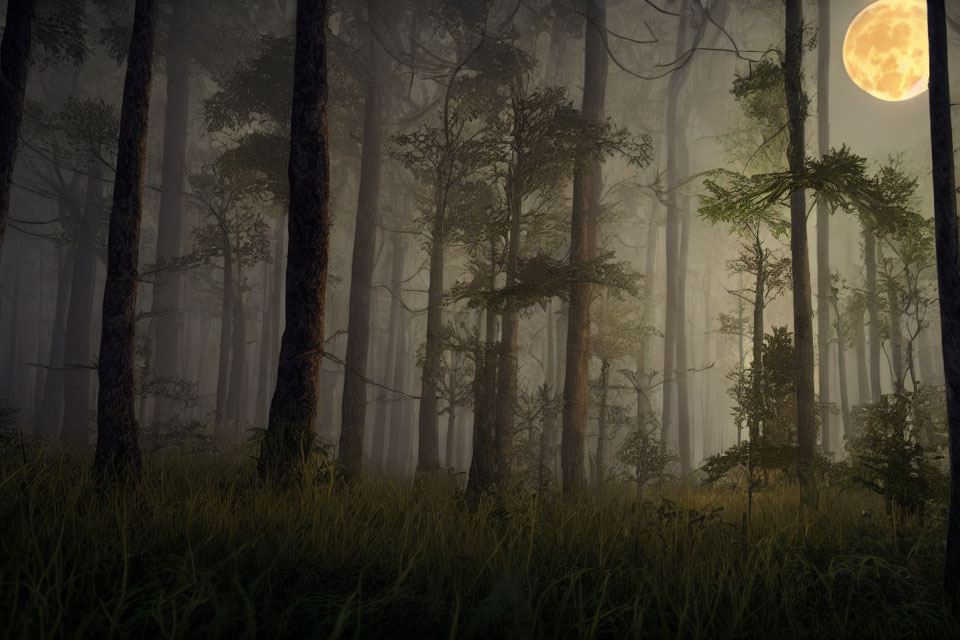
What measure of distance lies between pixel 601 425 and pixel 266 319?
57.0 ft

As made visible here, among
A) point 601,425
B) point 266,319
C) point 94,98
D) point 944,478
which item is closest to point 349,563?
point 944,478

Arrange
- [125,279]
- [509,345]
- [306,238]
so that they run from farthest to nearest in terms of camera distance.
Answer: [509,345] → [306,238] → [125,279]

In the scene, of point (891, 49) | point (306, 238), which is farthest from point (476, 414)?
point (891, 49)

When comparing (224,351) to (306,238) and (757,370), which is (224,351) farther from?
(757,370)

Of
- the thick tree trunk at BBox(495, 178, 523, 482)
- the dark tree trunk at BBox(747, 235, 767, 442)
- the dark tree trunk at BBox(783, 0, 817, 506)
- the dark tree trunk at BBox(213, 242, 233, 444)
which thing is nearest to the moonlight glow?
the dark tree trunk at BBox(783, 0, 817, 506)

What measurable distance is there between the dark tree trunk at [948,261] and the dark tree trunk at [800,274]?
3254 mm

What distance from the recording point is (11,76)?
6723 millimetres

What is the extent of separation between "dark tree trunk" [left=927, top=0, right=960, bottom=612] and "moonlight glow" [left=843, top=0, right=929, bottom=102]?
306 inches

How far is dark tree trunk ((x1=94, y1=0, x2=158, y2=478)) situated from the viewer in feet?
18.5

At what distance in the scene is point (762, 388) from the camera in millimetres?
7391

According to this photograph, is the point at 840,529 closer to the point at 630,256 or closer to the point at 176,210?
the point at 176,210

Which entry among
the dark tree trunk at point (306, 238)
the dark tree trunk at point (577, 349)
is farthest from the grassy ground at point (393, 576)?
the dark tree trunk at point (577, 349)

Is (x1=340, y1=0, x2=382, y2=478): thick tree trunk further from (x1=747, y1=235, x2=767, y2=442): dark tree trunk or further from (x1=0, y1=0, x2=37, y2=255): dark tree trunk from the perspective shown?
(x1=747, y1=235, x2=767, y2=442): dark tree trunk

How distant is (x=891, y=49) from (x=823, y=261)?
7030mm
